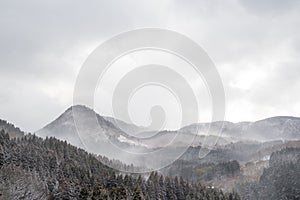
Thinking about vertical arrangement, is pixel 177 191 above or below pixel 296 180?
below

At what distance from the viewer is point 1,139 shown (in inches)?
5640

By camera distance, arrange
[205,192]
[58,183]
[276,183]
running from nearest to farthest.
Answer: [58,183] < [205,192] < [276,183]

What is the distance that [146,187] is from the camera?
152 metres

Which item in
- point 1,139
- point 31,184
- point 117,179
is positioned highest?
point 1,139

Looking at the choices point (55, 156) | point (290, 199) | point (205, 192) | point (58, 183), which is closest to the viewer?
point (58, 183)

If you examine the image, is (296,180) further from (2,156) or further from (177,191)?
(2,156)

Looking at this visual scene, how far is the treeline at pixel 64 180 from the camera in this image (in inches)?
4144

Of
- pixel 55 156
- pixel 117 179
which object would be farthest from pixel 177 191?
pixel 55 156

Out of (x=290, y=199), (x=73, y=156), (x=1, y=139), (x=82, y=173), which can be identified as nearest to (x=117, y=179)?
(x=82, y=173)

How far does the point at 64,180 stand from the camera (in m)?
125

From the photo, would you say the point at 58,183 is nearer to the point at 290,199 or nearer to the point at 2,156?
the point at 2,156

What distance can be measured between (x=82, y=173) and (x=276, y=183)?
384 ft

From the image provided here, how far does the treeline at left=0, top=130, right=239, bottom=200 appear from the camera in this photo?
105 meters

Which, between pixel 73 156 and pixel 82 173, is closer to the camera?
pixel 82 173
